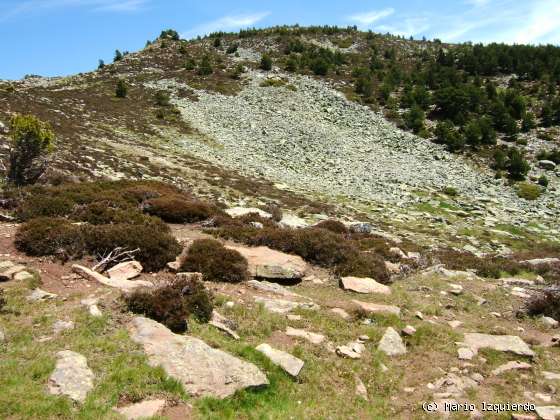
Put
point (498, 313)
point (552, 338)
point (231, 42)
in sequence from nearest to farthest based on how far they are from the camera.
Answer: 1. point (552, 338)
2. point (498, 313)
3. point (231, 42)

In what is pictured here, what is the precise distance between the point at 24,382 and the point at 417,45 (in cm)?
8427

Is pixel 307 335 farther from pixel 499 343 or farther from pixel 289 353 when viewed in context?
pixel 499 343

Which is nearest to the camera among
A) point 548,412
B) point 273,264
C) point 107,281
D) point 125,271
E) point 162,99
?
point 548,412

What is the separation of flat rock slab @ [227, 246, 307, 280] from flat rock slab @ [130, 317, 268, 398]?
458cm

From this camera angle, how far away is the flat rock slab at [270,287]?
12.1m

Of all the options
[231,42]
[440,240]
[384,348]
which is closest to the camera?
[384,348]

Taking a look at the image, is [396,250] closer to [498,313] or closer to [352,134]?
[498,313]

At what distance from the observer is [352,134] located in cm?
4625

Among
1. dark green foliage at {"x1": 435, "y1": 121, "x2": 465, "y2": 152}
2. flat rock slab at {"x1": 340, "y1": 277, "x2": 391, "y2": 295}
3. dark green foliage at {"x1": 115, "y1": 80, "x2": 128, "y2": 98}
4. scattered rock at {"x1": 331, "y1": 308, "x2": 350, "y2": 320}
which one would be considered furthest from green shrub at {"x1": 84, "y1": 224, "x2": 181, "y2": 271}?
dark green foliage at {"x1": 115, "y1": 80, "x2": 128, "y2": 98}

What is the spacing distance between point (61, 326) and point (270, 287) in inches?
210

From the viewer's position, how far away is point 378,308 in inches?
449

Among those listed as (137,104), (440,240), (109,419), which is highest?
(137,104)

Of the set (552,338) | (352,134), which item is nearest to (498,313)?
(552,338)

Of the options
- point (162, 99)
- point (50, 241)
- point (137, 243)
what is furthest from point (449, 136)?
point (50, 241)
